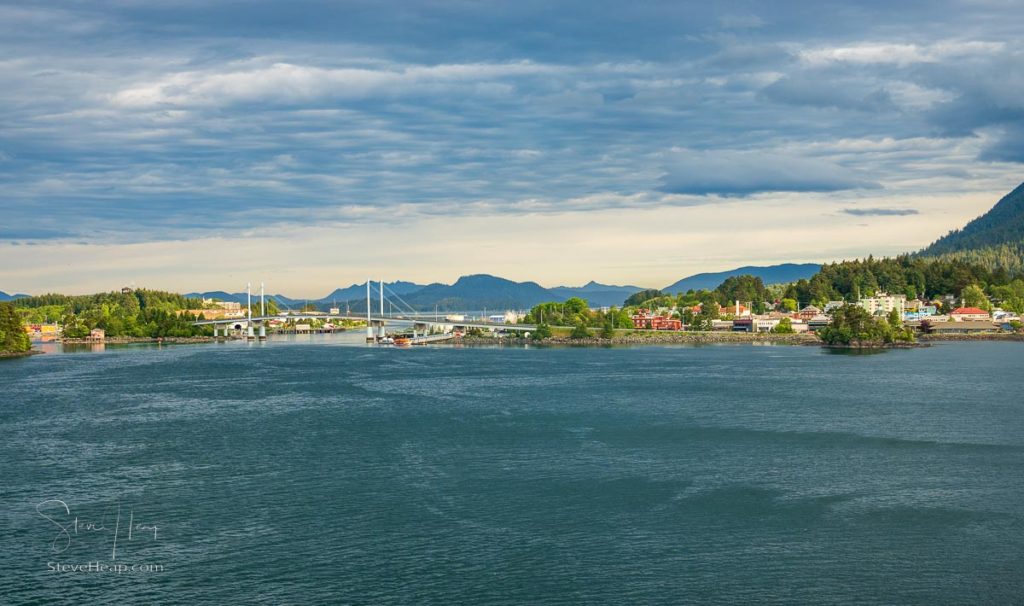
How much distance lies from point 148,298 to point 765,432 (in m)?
68.6

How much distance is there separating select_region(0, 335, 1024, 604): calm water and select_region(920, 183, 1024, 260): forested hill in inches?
3459

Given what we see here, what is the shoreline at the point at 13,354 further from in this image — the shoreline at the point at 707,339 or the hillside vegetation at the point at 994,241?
the hillside vegetation at the point at 994,241

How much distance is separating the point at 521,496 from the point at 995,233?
Answer: 11395 centimetres

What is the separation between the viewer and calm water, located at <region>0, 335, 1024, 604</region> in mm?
8297

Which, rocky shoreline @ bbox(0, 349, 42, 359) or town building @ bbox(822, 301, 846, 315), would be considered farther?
town building @ bbox(822, 301, 846, 315)

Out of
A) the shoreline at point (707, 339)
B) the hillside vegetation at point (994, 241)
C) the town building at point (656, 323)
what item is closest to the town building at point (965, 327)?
the shoreline at point (707, 339)

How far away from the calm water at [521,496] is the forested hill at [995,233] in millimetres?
87863

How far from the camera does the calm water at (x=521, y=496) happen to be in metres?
8.30

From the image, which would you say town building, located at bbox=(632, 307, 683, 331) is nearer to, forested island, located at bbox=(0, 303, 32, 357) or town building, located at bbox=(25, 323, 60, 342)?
forested island, located at bbox=(0, 303, 32, 357)

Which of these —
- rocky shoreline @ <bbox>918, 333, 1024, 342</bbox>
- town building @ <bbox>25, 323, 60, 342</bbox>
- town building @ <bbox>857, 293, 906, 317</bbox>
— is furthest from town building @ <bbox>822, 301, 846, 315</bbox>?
town building @ <bbox>25, 323, 60, 342</bbox>

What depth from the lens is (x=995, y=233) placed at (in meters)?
109

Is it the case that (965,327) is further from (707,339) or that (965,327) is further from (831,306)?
(707,339)

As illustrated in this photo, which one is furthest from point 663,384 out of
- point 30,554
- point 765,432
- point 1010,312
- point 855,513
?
point 1010,312

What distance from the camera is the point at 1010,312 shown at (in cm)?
6091
